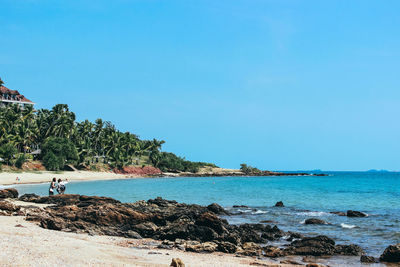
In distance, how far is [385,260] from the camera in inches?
671

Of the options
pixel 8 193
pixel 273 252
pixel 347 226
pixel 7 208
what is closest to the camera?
pixel 273 252

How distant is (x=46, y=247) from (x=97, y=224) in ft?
29.0

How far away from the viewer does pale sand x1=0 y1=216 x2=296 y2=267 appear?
11320mm

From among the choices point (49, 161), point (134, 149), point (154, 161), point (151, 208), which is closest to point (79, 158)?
point (49, 161)

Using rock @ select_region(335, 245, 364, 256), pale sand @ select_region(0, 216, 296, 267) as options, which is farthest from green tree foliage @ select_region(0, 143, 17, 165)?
rock @ select_region(335, 245, 364, 256)

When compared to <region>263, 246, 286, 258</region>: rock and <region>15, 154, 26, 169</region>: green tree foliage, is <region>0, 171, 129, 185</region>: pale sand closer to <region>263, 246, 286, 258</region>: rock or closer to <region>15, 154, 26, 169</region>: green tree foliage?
<region>15, 154, 26, 169</region>: green tree foliage

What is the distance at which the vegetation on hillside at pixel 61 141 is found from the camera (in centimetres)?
9175

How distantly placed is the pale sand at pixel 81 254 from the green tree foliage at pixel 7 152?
74426mm

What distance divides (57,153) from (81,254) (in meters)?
93.2

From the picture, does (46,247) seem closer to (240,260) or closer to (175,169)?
(240,260)

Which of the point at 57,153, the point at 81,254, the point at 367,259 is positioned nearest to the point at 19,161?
the point at 57,153

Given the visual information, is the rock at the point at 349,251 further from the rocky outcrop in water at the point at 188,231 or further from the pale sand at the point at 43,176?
the pale sand at the point at 43,176

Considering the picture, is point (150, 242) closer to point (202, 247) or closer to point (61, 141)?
point (202, 247)

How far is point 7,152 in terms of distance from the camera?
83.1 metres
